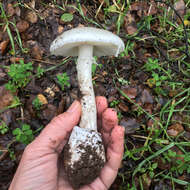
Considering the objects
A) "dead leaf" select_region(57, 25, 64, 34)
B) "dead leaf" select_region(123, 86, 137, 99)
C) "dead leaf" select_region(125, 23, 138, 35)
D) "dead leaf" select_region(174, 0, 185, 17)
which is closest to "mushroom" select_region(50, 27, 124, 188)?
"dead leaf" select_region(123, 86, 137, 99)

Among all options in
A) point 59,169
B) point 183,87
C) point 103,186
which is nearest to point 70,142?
point 59,169

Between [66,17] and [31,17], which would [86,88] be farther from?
[31,17]

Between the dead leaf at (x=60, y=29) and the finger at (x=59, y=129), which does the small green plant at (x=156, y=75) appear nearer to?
the finger at (x=59, y=129)

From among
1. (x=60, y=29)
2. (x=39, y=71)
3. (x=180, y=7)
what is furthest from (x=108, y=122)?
(x=180, y=7)

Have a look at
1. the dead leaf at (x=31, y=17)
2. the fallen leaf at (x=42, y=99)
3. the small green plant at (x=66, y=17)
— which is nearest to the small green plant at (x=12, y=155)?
the fallen leaf at (x=42, y=99)

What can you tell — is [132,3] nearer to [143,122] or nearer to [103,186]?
[143,122]

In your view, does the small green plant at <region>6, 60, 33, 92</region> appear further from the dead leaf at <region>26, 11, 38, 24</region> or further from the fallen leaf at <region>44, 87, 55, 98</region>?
the dead leaf at <region>26, 11, 38, 24</region>

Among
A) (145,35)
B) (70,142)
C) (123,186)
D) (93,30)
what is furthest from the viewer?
(145,35)

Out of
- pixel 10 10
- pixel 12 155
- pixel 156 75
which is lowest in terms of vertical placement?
pixel 12 155
